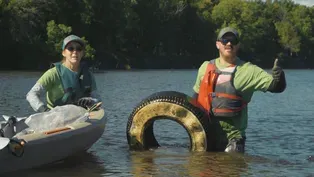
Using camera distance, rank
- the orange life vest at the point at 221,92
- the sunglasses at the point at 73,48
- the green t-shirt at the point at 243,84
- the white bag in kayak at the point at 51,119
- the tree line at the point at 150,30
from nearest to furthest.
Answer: the white bag in kayak at the point at 51,119, the green t-shirt at the point at 243,84, the orange life vest at the point at 221,92, the sunglasses at the point at 73,48, the tree line at the point at 150,30

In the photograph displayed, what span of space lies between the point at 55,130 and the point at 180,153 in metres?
2.61

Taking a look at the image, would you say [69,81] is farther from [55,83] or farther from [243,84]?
[243,84]

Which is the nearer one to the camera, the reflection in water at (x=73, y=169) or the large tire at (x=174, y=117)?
the reflection in water at (x=73, y=169)

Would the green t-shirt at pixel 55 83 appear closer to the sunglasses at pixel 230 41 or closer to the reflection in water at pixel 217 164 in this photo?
the reflection in water at pixel 217 164

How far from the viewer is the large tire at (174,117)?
8438 millimetres

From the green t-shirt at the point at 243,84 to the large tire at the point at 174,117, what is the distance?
265 millimetres

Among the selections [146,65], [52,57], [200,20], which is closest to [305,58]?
[200,20]

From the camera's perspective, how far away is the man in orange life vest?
7965 mm

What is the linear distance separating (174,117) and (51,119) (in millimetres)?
1913

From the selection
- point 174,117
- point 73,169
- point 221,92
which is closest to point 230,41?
point 221,92

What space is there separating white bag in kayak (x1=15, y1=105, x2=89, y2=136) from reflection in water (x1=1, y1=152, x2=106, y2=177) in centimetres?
52

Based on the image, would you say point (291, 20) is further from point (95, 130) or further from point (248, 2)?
point (95, 130)

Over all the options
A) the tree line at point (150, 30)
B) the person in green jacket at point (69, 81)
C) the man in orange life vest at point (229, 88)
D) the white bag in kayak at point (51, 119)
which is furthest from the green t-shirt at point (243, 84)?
the tree line at point (150, 30)

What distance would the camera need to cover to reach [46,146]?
23.7ft
